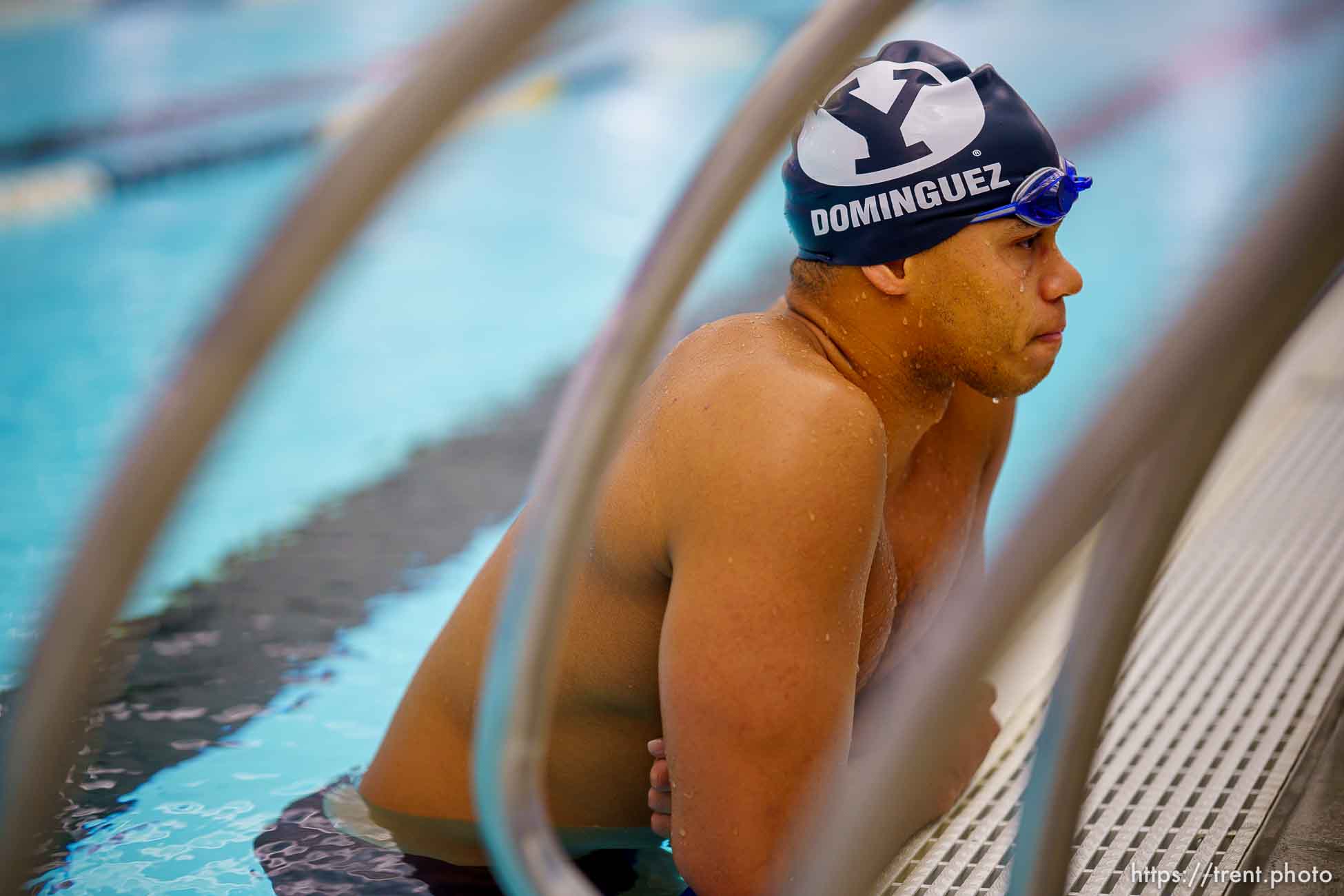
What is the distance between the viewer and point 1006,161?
68.0 inches

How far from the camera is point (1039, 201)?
5.70ft

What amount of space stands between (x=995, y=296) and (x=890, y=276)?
13 cm

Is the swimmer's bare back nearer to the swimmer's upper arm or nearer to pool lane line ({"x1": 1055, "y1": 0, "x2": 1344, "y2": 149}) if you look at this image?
the swimmer's upper arm

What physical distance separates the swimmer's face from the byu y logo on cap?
0.36 ft

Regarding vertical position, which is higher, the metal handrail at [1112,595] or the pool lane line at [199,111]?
the pool lane line at [199,111]

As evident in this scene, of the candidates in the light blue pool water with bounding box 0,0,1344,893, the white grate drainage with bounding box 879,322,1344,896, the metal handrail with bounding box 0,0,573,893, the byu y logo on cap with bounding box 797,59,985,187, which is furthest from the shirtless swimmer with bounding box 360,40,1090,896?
the metal handrail with bounding box 0,0,573,893

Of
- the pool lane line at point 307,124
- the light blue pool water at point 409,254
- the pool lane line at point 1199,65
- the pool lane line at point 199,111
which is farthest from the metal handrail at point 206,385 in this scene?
the pool lane line at point 1199,65

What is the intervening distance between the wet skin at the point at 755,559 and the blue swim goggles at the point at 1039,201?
0.05ft

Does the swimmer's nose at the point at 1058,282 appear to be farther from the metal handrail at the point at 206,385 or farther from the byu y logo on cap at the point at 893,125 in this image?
the metal handrail at the point at 206,385

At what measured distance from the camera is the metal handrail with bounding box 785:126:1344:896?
2.59 feet

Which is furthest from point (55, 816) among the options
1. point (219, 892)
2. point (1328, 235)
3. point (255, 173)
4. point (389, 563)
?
point (255, 173)

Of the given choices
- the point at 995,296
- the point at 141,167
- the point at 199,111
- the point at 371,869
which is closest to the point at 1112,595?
Answer: the point at 995,296

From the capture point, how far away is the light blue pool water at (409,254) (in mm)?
2473

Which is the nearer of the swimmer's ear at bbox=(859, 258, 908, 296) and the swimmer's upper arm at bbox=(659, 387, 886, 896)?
the swimmer's upper arm at bbox=(659, 387, 886, 896)
